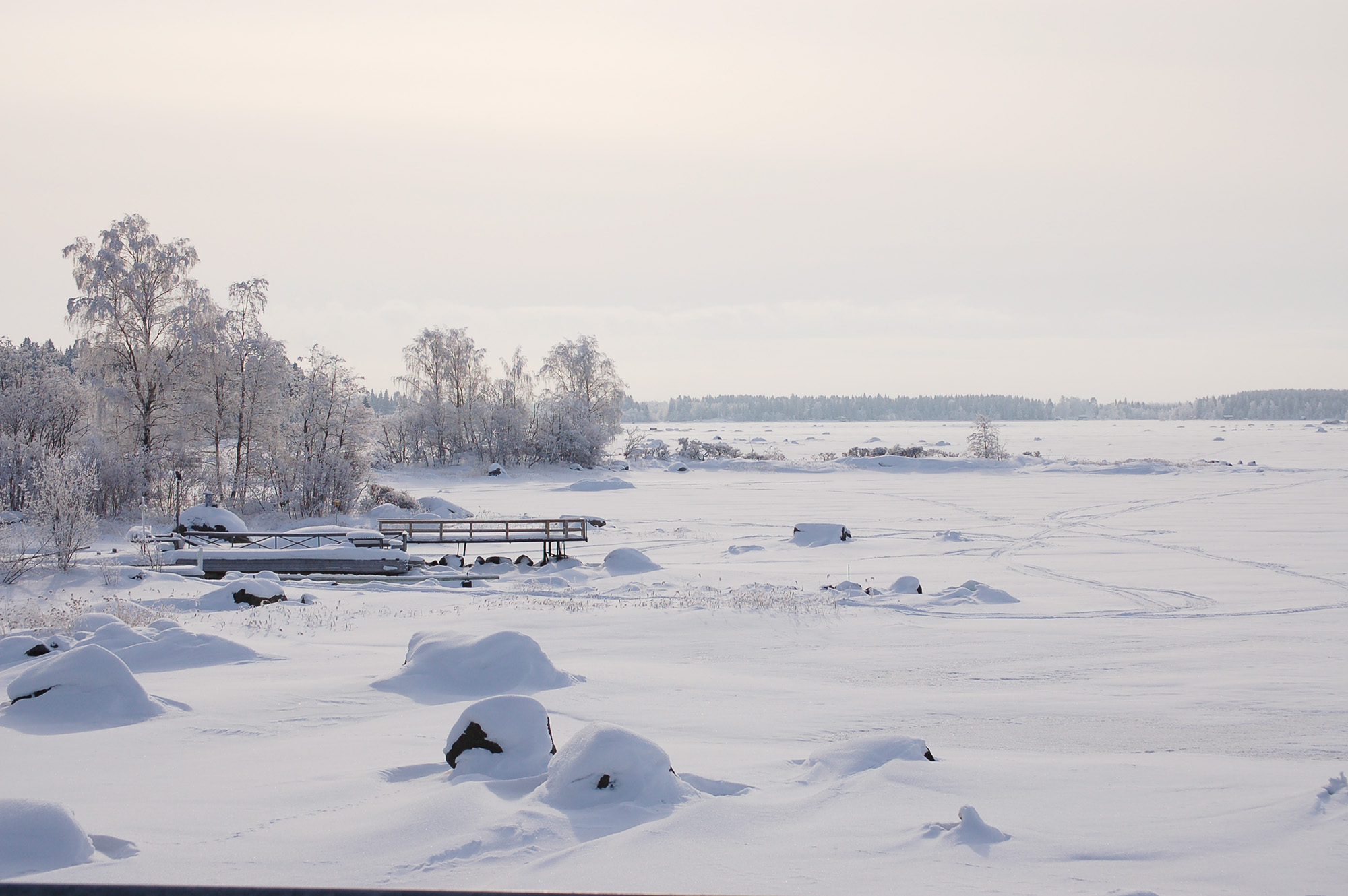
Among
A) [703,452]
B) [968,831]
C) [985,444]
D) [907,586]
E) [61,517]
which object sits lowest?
[907,586]

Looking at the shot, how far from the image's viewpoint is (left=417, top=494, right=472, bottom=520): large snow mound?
32.8 meters

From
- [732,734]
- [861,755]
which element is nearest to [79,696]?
[732,734]

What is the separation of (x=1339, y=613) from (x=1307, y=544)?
10.3 metres

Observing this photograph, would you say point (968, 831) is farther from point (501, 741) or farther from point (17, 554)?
point (17, 554)

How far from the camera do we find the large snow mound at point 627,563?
64.1ft

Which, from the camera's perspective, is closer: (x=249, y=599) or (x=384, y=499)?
(x=249, y=599)

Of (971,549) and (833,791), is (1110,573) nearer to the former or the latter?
(971,549)

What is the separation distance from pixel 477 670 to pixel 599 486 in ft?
124

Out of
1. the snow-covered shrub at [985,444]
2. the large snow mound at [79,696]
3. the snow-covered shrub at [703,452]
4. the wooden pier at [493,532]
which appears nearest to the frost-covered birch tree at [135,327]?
the wooden pier at [493,532]

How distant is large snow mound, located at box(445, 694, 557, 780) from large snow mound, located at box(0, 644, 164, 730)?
3356 millimetres

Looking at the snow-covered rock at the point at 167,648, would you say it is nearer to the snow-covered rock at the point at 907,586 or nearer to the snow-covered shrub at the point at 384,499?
the snow-covered rock at the point at 907,586

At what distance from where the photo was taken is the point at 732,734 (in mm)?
7492

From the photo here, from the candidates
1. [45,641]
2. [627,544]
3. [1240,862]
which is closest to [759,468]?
[627,544]

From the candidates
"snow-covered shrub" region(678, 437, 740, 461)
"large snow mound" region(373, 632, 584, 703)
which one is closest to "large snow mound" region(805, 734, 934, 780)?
"large snow mound" region(373, 632, 584, 703)
